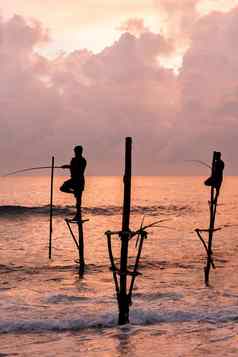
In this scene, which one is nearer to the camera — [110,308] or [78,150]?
[110,308]

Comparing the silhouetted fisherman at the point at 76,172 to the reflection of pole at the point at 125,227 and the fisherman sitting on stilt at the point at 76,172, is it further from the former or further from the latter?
the reflection of pole at the point at 125,227

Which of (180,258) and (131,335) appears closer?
(131,335)

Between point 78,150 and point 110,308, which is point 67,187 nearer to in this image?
point 78,150

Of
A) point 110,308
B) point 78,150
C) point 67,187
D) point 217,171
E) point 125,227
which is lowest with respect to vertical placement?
point 110,308

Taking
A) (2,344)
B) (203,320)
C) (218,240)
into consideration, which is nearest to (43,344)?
(2,344)

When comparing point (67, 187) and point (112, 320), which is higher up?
point (67, 187)

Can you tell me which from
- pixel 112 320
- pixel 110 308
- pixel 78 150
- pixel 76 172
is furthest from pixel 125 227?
pixel 78 150

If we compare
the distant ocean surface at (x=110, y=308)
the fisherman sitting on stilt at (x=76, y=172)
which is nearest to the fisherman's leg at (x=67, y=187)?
the fisherman sitting on stilt at (x=76, y=172)

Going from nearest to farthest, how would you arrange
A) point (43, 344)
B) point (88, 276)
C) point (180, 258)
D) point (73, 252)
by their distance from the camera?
point (43, 344) < point (88, 276) < point (180, 258) < point (73, 252)

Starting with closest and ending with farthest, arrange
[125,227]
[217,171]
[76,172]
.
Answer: [125,227]
[217,171]
[76,172]

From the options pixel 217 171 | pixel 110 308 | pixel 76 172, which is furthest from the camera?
pixel 76 172

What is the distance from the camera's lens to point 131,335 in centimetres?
993

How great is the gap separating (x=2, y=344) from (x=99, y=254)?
14.4 meters

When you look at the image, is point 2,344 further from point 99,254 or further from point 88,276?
point 99,254
